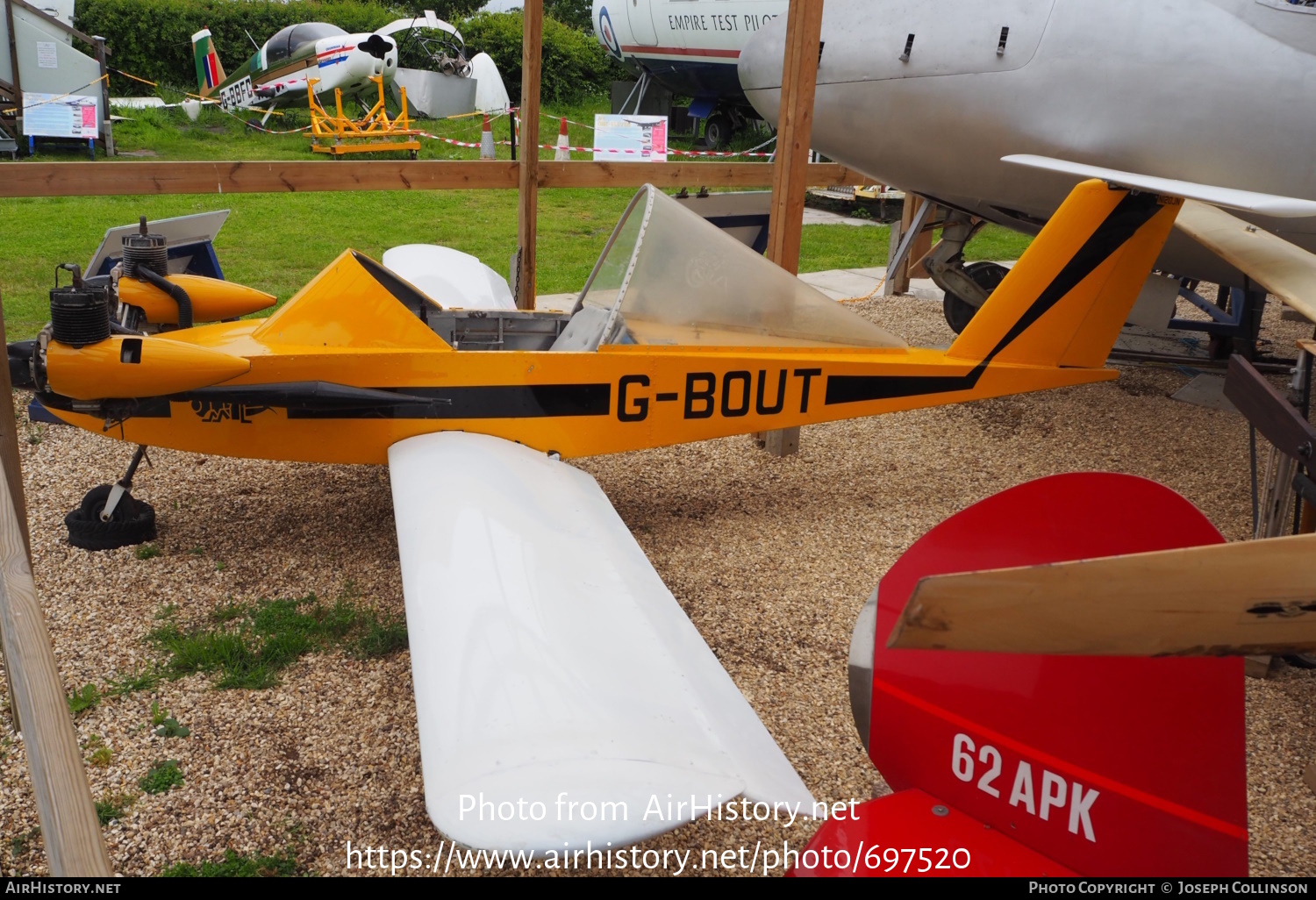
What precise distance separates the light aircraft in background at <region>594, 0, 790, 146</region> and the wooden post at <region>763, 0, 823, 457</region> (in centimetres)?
Result: 1207

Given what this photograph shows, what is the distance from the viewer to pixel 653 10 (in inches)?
727

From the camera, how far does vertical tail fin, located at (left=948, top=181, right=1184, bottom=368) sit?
473cm

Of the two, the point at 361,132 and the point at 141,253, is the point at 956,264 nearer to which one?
the point at 141,253

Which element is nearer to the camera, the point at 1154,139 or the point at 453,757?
the point at 453,757

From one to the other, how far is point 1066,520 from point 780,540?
2850mm

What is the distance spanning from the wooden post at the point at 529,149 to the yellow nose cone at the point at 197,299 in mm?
1959

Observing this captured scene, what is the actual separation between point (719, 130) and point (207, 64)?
35.0 feet

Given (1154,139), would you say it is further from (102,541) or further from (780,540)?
(102,541)

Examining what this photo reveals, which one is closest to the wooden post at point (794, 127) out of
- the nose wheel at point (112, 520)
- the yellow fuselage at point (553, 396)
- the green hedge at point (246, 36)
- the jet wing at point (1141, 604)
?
the yellow fuselage at point (553, 396)

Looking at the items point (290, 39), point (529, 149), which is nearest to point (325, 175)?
point (529, 149)

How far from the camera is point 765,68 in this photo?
22.5 ft

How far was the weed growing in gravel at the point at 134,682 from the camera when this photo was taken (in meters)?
3.32

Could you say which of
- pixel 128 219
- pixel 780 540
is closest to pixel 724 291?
pixel 780 540

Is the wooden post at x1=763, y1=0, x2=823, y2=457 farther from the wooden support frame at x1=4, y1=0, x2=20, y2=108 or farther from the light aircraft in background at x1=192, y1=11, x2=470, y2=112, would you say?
the light aircraft in background at x1=192, y1=11, x2=470, y2=112
